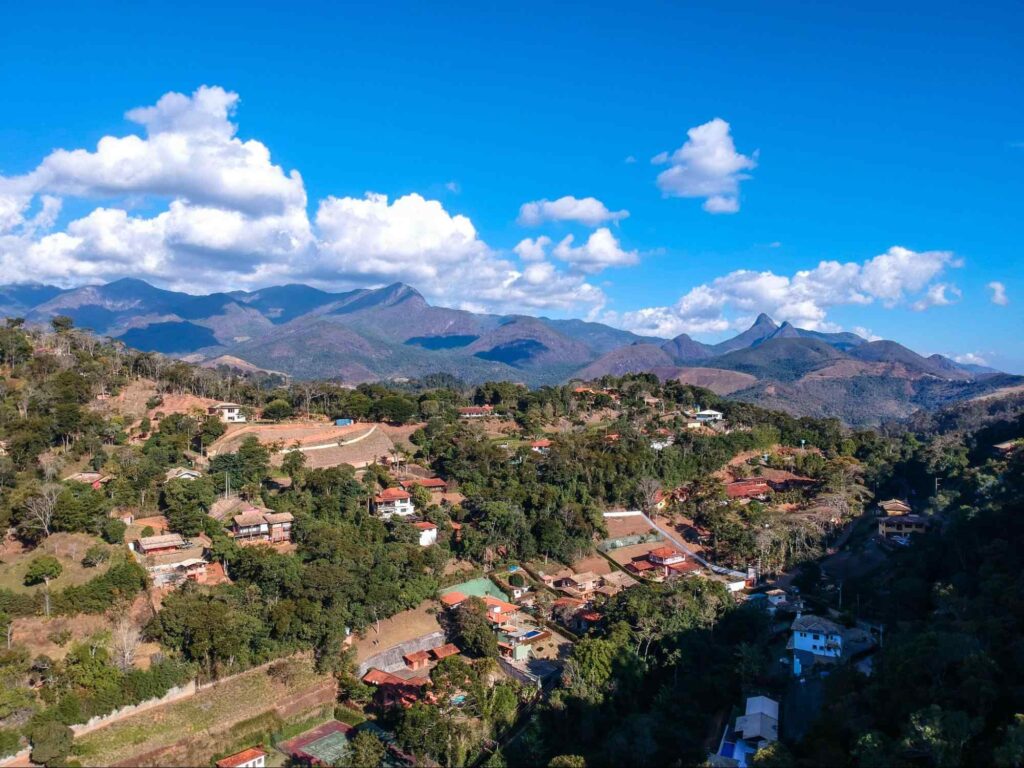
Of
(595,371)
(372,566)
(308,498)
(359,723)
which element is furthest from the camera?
(595,371)

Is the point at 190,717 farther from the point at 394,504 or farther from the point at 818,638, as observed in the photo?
the point at 818,638

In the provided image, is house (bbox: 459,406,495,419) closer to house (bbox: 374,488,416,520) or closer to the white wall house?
house (bbox: 374,488,416,520)

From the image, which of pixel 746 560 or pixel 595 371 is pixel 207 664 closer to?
pixel 746 560

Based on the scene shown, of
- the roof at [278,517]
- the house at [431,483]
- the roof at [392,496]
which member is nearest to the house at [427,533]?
the roof at [392,496]

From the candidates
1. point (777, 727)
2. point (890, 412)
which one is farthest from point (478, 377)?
point (777, 727)

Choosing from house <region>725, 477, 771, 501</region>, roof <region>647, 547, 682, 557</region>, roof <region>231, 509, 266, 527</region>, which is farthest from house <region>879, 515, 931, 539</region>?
roof <region>231, 509, 266, 527</region>

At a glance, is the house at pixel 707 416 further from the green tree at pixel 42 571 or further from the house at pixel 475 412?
the green tree at pixel 42 571
